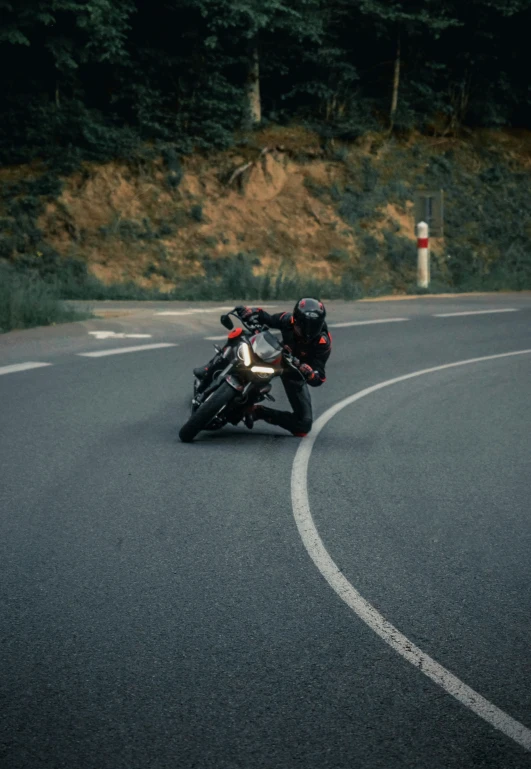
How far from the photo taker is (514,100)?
43.9m

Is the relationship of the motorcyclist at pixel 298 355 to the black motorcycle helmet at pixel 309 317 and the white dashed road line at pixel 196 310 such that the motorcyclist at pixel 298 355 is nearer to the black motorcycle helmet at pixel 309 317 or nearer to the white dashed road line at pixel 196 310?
the black motorcycle helmet at pixel 309 317

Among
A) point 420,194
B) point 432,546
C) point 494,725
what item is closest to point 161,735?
point 494,725

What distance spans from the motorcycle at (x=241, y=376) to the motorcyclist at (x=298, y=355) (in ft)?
0.57

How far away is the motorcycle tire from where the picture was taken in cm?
1118

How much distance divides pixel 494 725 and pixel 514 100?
135ft

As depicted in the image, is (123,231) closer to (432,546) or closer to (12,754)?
(432,546)

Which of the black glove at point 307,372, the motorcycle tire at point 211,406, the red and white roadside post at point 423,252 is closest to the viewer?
the motorcycle tire at point 211,406

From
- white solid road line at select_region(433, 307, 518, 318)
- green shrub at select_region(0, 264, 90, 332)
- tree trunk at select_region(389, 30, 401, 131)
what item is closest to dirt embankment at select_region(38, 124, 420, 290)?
tree trunk at select_region(389, 30, 401, 131)

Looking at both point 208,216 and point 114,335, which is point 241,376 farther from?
point 208,216

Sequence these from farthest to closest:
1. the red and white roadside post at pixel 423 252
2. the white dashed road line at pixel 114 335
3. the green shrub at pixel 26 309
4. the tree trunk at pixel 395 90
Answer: the tree trunk at pixel 395 90 < the red and white roadside post at pixel 423 252 < the green shrub at pixel 26 309 < the white dashed road line at pixel 114 335

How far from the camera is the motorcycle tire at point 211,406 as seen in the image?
11.2 m

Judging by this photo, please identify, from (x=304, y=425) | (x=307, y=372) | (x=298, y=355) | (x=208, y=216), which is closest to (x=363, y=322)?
(x=298, y=355)

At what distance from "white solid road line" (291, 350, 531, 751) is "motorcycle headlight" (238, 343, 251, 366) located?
38.4 inches

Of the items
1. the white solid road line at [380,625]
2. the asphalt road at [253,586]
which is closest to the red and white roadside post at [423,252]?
the asphalt road at [253,586]
